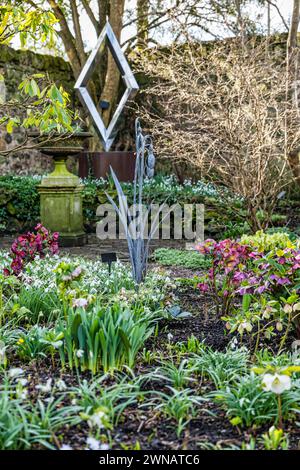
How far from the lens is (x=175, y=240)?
822cm

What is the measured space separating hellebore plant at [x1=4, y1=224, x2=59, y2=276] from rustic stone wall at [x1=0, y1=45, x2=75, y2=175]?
18.3 feet

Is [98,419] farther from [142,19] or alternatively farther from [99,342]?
[142,19]

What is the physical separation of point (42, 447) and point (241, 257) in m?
2.02

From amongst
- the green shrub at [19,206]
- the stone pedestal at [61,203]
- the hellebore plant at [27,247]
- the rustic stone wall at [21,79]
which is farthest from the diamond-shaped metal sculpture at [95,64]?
the hellebore plant at [27,247]

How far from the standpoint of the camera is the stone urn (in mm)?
7363

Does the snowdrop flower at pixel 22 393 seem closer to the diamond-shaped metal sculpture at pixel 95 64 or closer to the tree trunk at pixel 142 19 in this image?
the diamond-shaped metal sculpture at pixel 95 64

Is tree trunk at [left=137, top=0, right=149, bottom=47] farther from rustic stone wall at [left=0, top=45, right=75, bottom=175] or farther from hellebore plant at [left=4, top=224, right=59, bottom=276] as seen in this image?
hellebore plant at [left=4, top=224, right=59, bottom=276]

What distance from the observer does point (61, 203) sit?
7461mm

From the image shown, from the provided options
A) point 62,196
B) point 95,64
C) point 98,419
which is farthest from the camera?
point 95,64

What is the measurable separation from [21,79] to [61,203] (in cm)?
449

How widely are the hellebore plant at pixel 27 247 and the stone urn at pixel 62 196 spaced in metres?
2.03

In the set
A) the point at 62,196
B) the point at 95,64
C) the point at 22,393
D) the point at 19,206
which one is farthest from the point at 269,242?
the point at 19,206

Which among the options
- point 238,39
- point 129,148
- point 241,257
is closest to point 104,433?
point 241,257

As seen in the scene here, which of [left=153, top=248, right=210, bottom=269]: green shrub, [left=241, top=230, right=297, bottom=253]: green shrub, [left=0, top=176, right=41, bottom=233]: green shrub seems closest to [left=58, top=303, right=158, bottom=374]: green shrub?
[left=241, top=230, right=297, bottom=253]: green shrub
